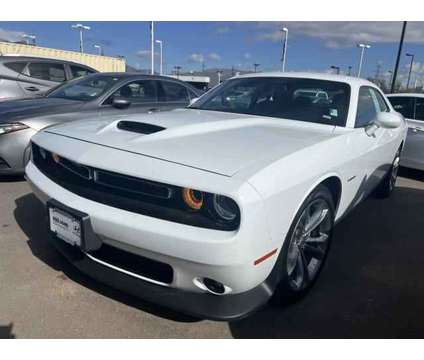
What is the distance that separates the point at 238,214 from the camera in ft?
5.61

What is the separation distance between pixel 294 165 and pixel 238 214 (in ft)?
1.77

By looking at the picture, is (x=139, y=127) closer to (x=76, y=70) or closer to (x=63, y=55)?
(x=76, y=70)

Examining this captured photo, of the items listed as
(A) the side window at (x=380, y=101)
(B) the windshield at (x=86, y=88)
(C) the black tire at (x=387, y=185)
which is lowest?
(C) the black tire at (x=387, y=185)

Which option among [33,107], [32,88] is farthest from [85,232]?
[32,88]

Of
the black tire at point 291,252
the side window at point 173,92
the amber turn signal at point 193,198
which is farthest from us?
the side window at point 173,92

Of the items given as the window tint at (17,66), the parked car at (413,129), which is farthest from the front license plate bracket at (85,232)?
the window tint at (17,66)

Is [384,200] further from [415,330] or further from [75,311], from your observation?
[75,311]

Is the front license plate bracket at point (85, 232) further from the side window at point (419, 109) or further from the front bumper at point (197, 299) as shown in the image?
the side window at point (419, 109)

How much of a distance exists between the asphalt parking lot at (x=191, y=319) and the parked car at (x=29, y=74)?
15.9 ft

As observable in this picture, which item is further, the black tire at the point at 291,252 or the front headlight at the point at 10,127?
the front headlight at the point at 10,127

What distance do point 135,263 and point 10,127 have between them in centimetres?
307

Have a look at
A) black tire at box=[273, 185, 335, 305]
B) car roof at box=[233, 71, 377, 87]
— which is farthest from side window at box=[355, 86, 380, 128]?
black tire at box=[273, 185, 335, 305]

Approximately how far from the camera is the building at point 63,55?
19.1 m

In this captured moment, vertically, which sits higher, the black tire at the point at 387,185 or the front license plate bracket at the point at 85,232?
the front license plate bracket at the point at 85,232
